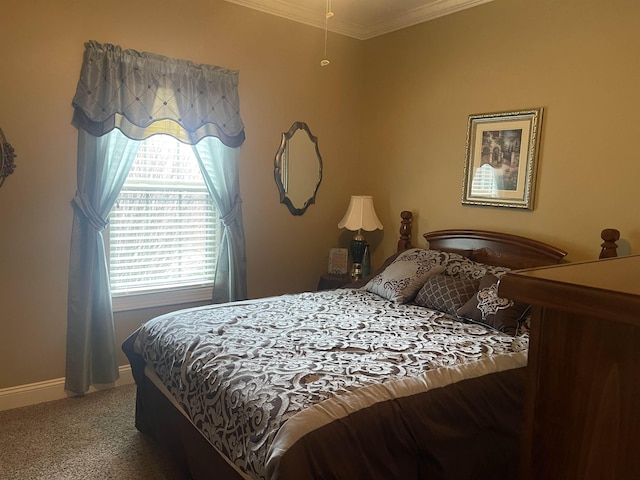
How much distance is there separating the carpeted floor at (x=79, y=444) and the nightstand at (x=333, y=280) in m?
1.72

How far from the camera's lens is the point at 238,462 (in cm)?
175

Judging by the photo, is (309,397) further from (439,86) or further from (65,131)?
(439,86)

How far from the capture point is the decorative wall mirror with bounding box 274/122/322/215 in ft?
13.4

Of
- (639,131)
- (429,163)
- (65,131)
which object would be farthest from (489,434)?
(65,131)

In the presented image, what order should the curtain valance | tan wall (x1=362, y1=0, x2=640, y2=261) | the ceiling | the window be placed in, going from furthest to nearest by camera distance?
the ceiling < the window < the curtain valance < tan wall (x1=362, y1=0, x2=640, y2=261)

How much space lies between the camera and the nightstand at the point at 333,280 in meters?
4.12

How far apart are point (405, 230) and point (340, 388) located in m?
2.38

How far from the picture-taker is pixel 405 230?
406 cm

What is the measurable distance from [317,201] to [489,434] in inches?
105

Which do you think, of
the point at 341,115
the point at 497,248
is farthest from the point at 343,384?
the point at 341,115

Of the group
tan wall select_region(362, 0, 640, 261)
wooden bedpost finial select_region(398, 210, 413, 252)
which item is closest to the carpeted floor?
wooden bedpost finial select_region(398, 210, 413, 252)

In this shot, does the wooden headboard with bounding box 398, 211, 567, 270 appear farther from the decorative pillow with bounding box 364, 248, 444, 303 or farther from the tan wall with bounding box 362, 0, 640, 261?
the decorative pillow with bounding box 364, 248, 444, 303

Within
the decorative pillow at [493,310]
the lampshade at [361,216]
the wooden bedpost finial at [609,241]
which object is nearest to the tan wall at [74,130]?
the lampshade at [361,216]

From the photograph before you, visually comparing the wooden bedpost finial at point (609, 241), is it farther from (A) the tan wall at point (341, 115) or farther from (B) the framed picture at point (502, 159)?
(B) the framed picture at point (502, 159)
